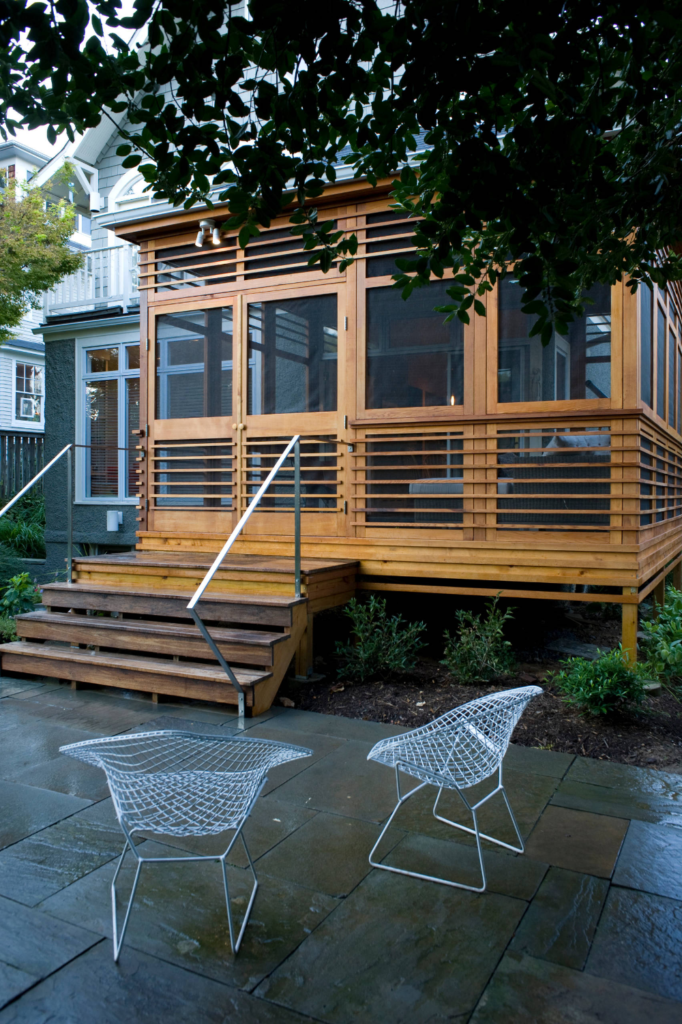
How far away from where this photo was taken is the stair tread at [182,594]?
16.4ft

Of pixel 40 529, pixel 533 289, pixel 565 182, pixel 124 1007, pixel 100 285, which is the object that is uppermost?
pixel 100 285

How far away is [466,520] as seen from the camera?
560 cm

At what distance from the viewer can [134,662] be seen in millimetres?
5023

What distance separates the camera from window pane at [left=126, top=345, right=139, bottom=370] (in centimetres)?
1019

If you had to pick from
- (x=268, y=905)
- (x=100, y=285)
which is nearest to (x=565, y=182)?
(x=268, y=905)

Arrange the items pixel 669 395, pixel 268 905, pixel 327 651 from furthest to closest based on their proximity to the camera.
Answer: pixel 669 395 < pixel 327 651 < pixel 268 905

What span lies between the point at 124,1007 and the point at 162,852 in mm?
874

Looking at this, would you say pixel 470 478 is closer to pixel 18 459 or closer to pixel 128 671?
pixel 128 671

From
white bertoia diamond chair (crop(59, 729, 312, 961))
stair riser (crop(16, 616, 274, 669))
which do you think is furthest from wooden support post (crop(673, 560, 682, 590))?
white bertoia diamond chair (crop(59, 729, 312, 961))

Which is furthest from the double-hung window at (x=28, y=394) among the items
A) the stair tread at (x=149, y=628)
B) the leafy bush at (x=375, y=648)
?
the leafy bush at (x=375, y=648)

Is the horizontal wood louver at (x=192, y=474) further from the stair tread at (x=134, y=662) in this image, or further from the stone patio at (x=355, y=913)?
the stone patio at (x=355, y=913)

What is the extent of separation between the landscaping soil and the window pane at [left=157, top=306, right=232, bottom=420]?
2.63 metres

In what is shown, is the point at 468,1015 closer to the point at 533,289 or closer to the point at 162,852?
the point at 162,852

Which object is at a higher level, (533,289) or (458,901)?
(533,289)
